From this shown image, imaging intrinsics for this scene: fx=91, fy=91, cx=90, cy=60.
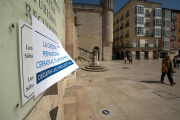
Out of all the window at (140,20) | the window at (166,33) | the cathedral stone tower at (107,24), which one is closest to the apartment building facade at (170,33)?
the window at (166,33)

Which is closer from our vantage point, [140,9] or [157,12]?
[140,9]

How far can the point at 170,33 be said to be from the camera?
3109 centimetres

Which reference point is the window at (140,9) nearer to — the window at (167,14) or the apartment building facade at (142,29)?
the apartment building facade at (142,29)

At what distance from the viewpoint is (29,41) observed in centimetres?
78

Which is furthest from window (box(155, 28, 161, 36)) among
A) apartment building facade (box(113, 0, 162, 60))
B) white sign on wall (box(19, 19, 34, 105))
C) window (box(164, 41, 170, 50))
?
white sign on wall (box(19, 19, 34, 105))

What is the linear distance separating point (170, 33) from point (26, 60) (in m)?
42.4

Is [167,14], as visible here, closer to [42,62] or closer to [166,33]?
[166,33]

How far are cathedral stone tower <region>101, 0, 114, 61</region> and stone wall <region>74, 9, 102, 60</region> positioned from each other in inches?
39.5

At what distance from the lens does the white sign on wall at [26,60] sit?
698mm

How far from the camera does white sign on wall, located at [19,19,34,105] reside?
2.29ft

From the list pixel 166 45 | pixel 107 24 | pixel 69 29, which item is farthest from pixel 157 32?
pixel 69 29

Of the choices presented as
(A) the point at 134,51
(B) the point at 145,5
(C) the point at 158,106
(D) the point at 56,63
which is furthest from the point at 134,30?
(D) the point at 56,63

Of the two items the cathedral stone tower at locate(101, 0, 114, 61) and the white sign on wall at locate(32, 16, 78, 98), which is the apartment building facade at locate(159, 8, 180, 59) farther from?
the white sign on wall at locate(32, 16, 78, 98)

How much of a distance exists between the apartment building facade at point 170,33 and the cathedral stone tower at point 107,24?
20223 millimetres
